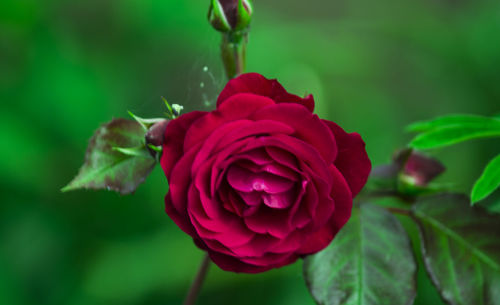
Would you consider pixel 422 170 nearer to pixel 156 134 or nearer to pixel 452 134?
pixel 452 134

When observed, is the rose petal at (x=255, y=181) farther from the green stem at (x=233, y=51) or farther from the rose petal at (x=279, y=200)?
the green stem at (x=233, y=51)

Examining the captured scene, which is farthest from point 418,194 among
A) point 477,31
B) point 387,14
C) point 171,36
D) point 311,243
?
point 387,14

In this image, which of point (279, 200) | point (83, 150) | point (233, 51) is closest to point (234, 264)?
point (279, 200)

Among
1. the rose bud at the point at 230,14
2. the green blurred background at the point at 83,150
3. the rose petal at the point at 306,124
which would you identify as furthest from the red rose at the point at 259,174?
the green blurred background at the point at 83,150

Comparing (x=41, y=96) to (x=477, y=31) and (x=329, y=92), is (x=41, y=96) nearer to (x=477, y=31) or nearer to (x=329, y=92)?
(x=329, y=92)

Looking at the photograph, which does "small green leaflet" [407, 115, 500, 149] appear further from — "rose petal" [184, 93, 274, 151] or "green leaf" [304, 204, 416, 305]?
"rose petal" [184, 93, 274, 151]
